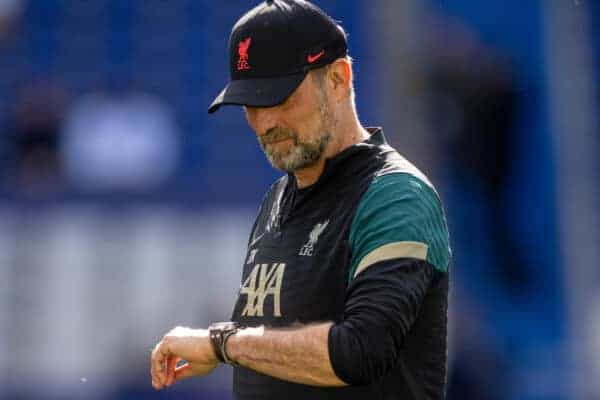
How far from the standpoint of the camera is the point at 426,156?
24.8 feet

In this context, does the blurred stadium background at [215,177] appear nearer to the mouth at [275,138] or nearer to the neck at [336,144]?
the neck at [336,144]

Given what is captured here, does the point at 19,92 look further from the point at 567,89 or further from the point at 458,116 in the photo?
the point at 567,89

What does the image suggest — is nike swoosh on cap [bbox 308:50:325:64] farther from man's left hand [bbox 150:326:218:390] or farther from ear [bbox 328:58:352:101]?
man's left hand [bbox 150:326:218:390]

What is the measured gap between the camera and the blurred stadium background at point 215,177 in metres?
7.61

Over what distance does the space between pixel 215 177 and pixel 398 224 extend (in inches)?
229

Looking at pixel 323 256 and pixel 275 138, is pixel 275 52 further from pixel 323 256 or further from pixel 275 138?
pixel 323 256

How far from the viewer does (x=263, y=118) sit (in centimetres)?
267

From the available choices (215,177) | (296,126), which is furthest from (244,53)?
(215,177)

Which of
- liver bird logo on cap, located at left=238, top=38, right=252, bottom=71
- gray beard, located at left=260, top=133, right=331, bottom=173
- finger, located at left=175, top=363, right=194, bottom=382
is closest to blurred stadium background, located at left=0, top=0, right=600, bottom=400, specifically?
finger, located at left=175, top=363, right=194, bottom=382

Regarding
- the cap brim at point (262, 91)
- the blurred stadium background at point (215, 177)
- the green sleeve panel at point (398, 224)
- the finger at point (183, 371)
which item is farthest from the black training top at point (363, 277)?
the blurred stadium background at point (215, 177)

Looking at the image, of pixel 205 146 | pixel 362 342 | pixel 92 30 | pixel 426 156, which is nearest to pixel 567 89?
pixel 426 156

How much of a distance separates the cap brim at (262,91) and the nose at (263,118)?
5cm

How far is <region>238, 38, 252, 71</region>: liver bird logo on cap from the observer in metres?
2.66

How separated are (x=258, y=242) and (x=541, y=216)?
562cm
